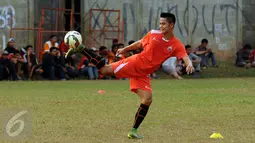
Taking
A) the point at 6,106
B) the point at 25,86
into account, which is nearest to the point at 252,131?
the point at 6,106

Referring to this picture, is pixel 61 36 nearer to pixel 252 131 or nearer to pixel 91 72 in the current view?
pixel 91 72

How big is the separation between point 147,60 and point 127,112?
3508 millimetres

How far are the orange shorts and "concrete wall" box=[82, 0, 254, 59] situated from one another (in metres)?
18.7

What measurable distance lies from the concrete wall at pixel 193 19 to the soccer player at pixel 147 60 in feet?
61.4

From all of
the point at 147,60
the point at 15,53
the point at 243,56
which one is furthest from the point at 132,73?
the point at 243,56

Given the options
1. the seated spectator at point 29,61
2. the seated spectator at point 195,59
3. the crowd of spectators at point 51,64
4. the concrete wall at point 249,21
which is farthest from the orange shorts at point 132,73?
the concrete wall at point 249,21

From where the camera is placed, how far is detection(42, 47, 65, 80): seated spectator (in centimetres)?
2580

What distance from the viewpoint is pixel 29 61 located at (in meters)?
26.0

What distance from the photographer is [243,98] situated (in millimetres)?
17516

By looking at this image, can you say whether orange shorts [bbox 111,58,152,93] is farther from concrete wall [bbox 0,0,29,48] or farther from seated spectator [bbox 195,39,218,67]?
seated spectator [bbox 195,39,218,67]

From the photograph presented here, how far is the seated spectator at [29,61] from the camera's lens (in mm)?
25938

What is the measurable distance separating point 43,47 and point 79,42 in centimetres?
1804

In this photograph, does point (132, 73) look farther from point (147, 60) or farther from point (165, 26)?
point (165, 26)

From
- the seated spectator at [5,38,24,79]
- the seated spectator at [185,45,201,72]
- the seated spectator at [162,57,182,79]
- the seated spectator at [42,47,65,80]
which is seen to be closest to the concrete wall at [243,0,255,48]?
the seated spectator at [185,45,201,72]
